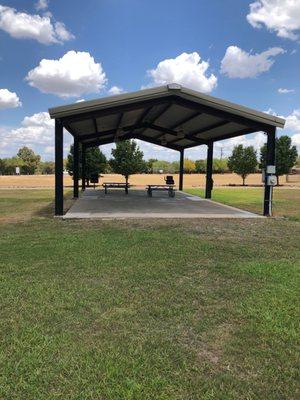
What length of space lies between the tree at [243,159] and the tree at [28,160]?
212ft

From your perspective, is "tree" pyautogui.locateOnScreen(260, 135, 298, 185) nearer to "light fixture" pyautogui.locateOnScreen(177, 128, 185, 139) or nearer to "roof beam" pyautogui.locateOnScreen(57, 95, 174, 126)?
"light fixture" pyautogui.locateOnScreen(177, 128, 185, 139)

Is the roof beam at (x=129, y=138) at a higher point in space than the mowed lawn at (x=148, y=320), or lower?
higher

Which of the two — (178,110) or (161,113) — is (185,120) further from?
(178,110)

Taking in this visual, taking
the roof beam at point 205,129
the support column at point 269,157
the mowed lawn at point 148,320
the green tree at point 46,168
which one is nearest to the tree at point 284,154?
the roof beam at point 205,129

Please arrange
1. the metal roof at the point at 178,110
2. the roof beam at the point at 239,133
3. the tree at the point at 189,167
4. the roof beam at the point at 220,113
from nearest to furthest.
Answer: the metal roof at the point at 178,110 → the roof beam at the point at 220,113 → the roof beam at the point at 239,133 → the tree at the point at 189,167

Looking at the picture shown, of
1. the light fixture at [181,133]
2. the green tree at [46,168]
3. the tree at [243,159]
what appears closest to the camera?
the light fixture at [181,133]

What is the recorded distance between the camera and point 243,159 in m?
35.7

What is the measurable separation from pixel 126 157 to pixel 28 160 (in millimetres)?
69141

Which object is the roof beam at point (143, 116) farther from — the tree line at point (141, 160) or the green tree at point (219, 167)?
the green tree at point (219, 167)

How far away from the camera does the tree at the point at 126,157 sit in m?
31.8

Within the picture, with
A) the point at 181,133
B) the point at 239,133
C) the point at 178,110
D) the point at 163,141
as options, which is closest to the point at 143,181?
the point at 163,141

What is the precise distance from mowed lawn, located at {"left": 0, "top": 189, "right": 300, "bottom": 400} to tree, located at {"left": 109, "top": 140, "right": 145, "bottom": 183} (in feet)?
79.4

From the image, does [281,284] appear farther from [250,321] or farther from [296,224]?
[296,224]

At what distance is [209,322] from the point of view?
162 inches
